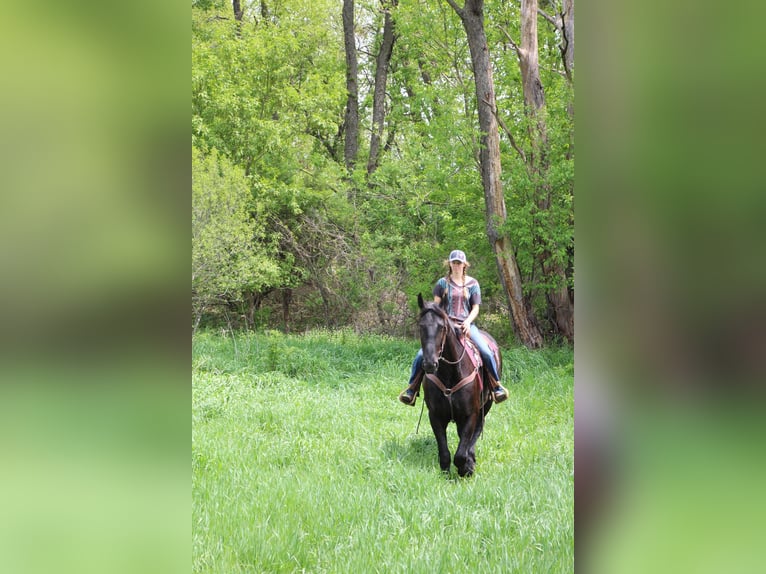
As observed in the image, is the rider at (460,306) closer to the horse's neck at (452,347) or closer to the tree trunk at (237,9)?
the horse's neck at (452,347)

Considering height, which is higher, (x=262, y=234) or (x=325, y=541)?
(x=262, y=234)

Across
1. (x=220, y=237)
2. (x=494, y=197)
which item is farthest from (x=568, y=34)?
(x=220, y=237)

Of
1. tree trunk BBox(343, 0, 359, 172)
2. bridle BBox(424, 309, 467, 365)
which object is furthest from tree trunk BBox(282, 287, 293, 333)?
bridle BBox(424, 309, 467, 365)

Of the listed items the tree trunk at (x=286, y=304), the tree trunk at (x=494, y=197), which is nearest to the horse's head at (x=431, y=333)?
the tree trunk at (x=494, y=197)

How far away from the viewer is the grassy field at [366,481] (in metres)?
3.47

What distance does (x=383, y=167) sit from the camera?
1435cm

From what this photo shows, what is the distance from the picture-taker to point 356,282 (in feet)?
49.4

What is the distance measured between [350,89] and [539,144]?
30.0 ft

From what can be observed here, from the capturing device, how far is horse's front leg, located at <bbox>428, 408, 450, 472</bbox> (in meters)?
5.10

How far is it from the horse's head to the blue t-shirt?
33.5 inches

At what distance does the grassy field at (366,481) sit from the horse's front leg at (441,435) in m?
0.13
